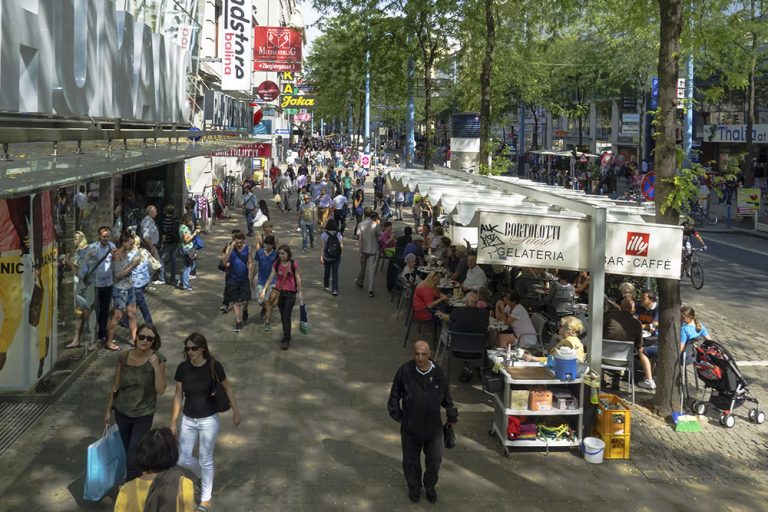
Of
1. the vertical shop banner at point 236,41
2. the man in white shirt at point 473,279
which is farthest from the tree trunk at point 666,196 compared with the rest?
the vertical shop banner at point 236,41

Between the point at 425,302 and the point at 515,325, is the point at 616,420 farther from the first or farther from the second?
the point at 425,302

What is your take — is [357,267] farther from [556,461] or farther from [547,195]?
[556,461]

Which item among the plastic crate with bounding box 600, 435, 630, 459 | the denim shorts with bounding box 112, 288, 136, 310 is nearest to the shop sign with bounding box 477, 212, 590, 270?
the plastic crate with bounding box 600, 435, 630, 459

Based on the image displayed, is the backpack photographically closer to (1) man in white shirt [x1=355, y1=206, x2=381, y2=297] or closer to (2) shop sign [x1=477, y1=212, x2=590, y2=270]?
(1) man in white shirt [x1=355, y1=206, x2=381, y2=297]

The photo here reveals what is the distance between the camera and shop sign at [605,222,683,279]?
872cm

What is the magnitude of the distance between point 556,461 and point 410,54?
1915 centimetres

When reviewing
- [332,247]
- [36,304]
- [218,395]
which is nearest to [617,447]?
[218,395]

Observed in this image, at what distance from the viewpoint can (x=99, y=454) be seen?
634cm

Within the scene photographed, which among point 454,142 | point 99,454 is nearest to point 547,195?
point 99,454

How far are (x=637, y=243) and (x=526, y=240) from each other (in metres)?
1.24

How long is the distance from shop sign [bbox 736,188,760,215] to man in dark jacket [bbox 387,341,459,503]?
26338mm

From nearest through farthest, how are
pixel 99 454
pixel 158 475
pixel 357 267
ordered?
pixel 158 475
pixel 99 454
pixel 357 267

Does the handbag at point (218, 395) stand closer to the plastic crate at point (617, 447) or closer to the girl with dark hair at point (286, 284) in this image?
the plastic crate at point (617, 447)

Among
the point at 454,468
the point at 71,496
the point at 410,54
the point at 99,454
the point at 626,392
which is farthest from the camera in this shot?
the point at 410,54
